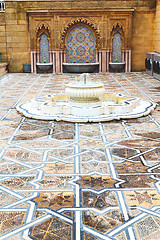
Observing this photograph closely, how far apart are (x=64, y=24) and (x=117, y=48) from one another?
6.37 feet

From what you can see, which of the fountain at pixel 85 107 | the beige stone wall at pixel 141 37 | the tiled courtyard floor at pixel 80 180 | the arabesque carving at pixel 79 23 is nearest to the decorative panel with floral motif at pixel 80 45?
the arabesque carving at pixel 79 23

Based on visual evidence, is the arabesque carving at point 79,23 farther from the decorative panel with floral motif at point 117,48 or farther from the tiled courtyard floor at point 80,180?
the tiled courtyard floor at point 80,180

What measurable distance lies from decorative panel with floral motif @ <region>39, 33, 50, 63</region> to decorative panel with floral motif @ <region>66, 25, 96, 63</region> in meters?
0.68

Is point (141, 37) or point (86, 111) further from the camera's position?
point (141, 37)

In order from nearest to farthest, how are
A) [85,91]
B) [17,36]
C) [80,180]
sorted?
[80,180] → [85,91] → [17,36]

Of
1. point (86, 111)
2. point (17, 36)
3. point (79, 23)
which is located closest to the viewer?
point (86, 111)

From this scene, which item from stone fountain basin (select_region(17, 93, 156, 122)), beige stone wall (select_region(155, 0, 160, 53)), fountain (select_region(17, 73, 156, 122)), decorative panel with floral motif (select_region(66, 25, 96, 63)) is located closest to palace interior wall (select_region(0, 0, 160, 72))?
beige stone wall (select_region(155, 0, 160, 53))

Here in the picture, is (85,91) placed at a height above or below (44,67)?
below

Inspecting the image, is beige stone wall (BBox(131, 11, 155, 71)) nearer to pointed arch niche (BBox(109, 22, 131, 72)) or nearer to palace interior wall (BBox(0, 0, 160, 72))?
palace interior wall (BBox(0, 0, 160, 72))

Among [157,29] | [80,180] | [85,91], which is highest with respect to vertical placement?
[157,29]

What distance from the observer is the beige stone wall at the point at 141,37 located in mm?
10711

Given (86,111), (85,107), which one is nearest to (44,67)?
(85,107)

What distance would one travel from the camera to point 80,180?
2.45 m

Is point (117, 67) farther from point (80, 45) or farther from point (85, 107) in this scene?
point (85, 107)
